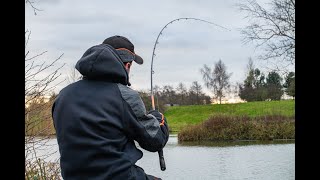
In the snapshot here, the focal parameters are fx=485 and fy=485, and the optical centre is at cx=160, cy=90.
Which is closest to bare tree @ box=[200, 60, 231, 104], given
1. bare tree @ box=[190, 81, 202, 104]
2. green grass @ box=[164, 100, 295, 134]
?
bare tree @ box=[190, 81, 202, 104]

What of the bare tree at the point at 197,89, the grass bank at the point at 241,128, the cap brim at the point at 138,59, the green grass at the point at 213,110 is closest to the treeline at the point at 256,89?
the green grass at the point at 213,110

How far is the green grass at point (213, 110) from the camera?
2300cm

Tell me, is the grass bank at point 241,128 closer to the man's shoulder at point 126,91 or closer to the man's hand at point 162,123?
the man's hand at point 162,123

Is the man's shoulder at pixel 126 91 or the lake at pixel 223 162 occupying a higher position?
the man's shoulder at pixel 126 91

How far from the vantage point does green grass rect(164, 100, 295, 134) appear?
2300 centimetres

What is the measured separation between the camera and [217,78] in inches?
775

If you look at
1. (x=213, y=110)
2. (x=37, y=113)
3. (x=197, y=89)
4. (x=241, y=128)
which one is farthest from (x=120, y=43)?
(x=213, y=110)

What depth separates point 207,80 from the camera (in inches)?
720

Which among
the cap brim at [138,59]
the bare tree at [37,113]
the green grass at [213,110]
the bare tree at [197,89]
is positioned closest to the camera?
the cap brim at [138,59]

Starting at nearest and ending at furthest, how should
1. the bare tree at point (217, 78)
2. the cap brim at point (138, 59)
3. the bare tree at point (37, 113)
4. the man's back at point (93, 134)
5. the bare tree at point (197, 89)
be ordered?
the man's back at point (93, 134) → the cap brim at point (138, 59) → the bare tree at point (37, 113) → the bare tree at point (217, 78) → the bare tree at point (197, 89)

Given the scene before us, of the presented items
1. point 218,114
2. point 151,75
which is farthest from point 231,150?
point 151,75

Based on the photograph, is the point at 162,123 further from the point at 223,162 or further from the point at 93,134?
the point at 223,162

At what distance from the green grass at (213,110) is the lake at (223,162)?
3244 mm

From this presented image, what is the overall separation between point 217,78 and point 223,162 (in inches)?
222
